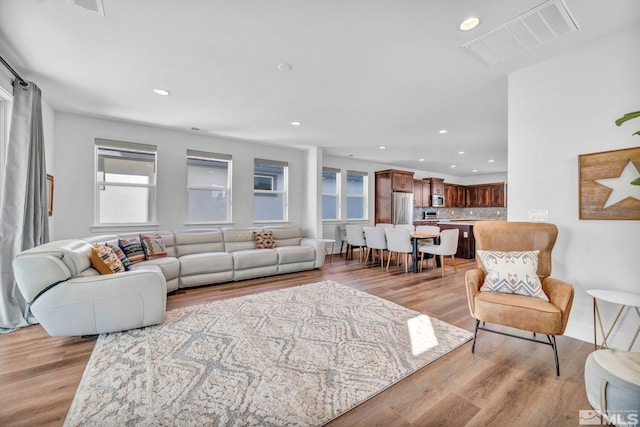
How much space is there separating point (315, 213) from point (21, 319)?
178 inches

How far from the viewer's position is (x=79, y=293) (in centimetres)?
225

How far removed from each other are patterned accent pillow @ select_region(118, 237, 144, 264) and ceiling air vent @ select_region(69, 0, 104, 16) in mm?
2864

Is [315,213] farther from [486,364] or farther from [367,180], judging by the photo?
[486,364]

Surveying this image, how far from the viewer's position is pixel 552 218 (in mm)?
2451

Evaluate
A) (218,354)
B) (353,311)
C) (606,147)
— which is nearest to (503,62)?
(606,147)

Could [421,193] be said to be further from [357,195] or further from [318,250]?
[318,250]

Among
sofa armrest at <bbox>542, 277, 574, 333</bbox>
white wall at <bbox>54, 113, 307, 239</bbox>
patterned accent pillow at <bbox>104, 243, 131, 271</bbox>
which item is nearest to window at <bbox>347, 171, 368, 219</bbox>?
white wall at <bbox>54, 113, 307, 239</bbox>

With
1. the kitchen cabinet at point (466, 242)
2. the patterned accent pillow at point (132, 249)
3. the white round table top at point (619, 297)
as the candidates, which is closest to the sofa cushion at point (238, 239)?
→ the patterned accent pillow at point (132, 249)

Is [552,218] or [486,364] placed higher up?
[552,218]

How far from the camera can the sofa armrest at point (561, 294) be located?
185 cm

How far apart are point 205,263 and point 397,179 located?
5524mm

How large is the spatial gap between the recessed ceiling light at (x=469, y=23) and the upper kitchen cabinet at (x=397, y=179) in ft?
17.7

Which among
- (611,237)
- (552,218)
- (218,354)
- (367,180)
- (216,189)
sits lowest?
(218,354)

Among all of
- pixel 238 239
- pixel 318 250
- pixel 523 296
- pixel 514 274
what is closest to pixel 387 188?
pixel 318 250
